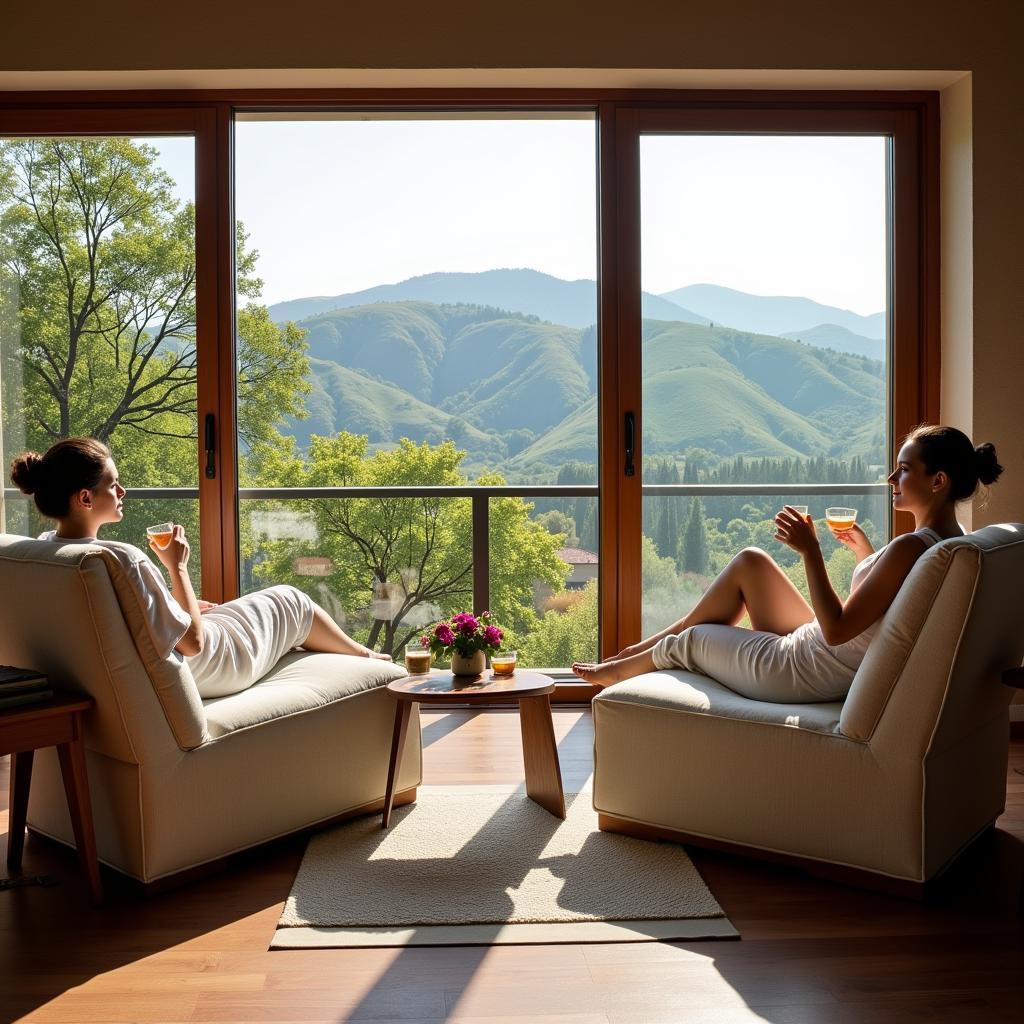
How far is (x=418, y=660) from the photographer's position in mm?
3184

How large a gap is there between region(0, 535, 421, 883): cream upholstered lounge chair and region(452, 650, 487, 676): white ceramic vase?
330 mm

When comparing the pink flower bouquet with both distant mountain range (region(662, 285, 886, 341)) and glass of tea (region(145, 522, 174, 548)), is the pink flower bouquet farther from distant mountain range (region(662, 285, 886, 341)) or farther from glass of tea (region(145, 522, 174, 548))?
distant mountain range (region(662, 285, 886, 341))

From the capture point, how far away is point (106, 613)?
2.42 m

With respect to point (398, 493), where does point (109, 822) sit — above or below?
below

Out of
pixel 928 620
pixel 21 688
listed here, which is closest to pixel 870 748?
pixel 928 620

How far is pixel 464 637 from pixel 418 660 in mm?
224

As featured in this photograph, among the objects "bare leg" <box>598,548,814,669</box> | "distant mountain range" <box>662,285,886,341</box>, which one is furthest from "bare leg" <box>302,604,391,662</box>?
"distant mountain range" <box>662,285,886,341</box>

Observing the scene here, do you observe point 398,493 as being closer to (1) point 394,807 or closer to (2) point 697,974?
(1) point 394,807

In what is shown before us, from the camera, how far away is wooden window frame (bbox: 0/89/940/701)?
14.0 ft

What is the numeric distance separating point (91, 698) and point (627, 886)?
1.41 m

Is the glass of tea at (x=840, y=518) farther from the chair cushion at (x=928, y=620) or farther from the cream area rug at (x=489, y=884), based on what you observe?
the cream area rug at (x=489, y=884)

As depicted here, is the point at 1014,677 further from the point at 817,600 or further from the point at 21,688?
the point at 21,688

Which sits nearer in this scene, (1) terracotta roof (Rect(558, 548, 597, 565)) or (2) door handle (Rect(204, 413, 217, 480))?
(2) door handle (Rect(204, 413, 217, 480))

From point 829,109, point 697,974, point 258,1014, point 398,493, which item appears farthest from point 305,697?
point 829,109
